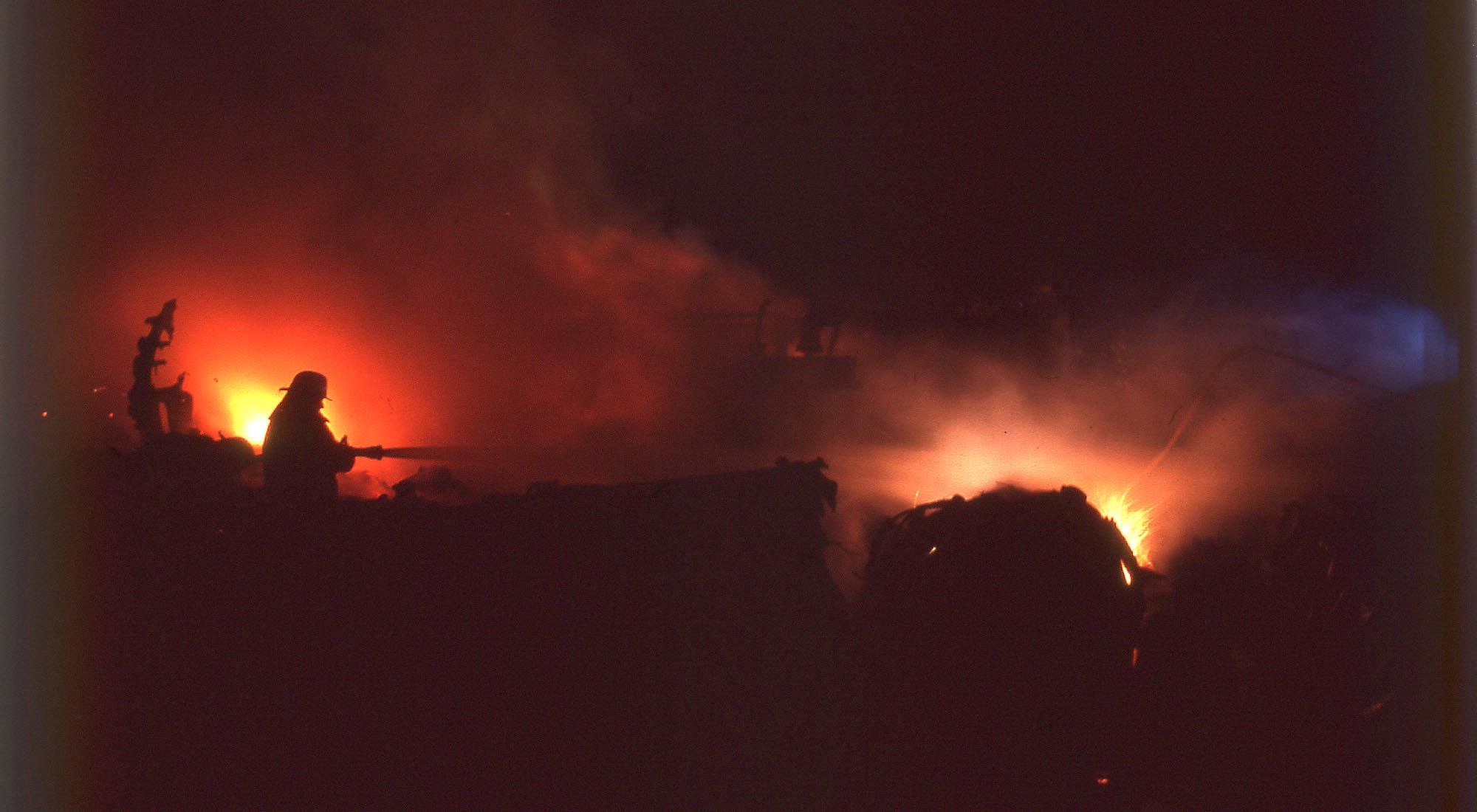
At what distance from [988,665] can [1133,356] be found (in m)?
5.21

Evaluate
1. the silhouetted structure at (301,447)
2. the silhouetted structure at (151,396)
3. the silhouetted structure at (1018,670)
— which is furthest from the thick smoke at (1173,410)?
the silhouetted structure at (151,396)

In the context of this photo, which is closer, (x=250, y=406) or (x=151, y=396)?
(x=151, y=396)

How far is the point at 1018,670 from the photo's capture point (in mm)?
4035

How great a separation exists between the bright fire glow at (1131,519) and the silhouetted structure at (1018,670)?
2.09 metres

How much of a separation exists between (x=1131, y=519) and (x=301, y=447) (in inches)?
251

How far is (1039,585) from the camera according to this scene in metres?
4.05

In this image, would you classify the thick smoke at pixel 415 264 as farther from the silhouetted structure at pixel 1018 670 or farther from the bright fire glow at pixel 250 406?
the silhouetted structure at pixel 1018 670

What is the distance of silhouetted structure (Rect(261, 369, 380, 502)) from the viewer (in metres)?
5.00

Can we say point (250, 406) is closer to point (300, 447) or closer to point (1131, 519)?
point (300, 447)

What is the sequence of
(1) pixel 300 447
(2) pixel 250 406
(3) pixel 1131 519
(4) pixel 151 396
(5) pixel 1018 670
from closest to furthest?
(5) pixel 1018 670 < (1) pixel 300 447 < (3) pixel 1131 519 < (4) pixel 151 396 < (2) pixel 250 406

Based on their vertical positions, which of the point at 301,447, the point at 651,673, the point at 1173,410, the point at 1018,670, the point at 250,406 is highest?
the point at 250,406

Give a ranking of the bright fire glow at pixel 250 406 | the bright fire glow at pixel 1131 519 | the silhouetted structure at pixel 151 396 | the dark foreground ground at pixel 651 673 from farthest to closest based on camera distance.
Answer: the bright fire glow at pixel 250 406 < the silhouetted structure at pixel 151 396 < the bright fire glow at pixel 1131 519 < the dark foreground ground at pixel 651 673

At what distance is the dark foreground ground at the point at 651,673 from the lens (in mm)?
3910

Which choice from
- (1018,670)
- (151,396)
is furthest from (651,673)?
(151,396)
